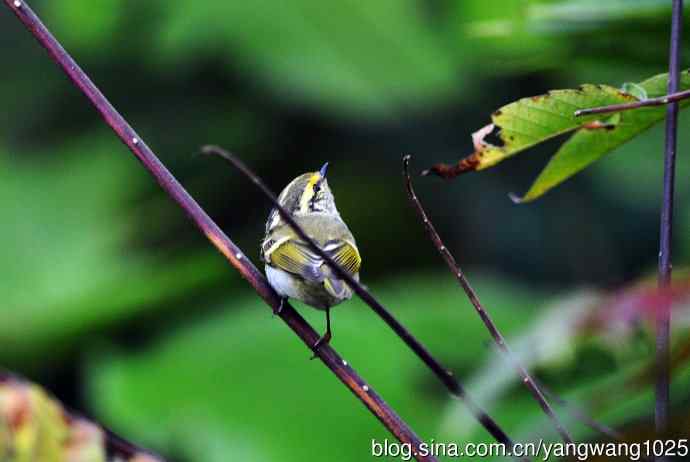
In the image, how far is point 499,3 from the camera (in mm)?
4230

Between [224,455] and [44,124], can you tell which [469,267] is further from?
[44,124]

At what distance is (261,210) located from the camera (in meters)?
4.57

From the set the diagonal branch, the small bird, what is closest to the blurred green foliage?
the small bird

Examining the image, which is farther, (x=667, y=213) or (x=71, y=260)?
(x=71, y=260)

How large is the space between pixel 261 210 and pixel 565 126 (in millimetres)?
3447

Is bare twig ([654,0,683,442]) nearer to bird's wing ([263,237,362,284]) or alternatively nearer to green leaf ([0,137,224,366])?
bird's wing ([263,237,362,284])

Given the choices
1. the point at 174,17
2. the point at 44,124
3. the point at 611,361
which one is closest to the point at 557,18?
the point at 611,361

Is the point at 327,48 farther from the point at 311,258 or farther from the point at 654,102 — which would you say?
the point at 654,102

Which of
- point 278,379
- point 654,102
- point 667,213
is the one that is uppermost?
point 654,102

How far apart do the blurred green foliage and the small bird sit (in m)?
1.32

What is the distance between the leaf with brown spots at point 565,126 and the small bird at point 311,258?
0.60m

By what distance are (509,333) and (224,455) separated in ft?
3.29

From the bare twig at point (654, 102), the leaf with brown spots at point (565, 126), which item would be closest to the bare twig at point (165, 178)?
the leaf with brown spots at point (565, 126)

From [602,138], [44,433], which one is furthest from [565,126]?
[44,433]
